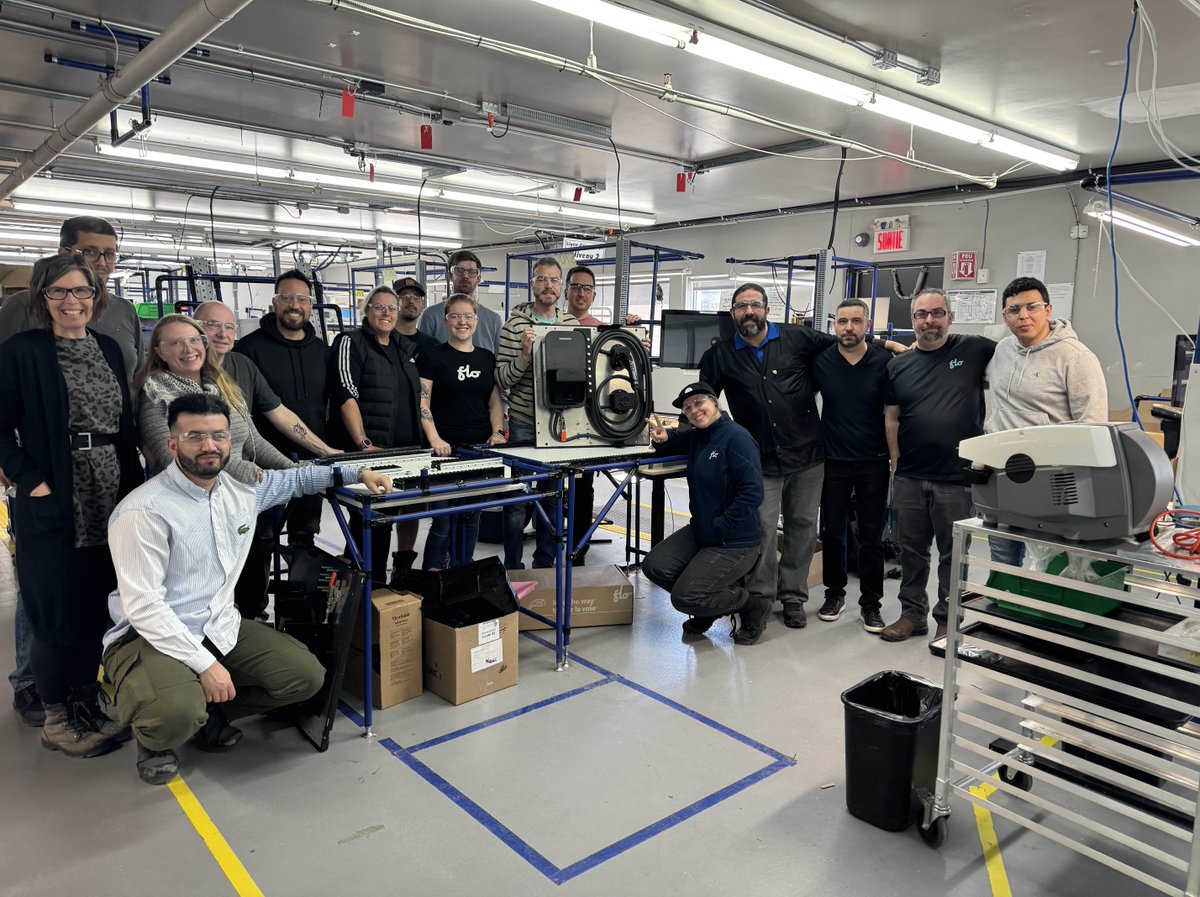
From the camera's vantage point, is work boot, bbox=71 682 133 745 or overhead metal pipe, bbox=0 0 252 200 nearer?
work boot, bbox=71 682 133 745

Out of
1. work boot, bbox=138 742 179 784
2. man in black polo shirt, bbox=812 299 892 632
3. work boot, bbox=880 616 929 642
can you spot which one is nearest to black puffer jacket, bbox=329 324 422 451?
work boot, bbox=138 742 179 784

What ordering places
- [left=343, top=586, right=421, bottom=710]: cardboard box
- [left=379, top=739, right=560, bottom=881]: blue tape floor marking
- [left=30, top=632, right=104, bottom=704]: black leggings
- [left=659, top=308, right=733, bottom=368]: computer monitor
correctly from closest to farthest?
[left=379, top=739, right=560, bottom=881]: blue tape floor marking
[left=30, top=632, right=104, bottom=704]: black leggings
[left=343, top=586, right=421, bottom=710]: cardboard box
[left=659, top=308, right=733, bottom=368]: computer monitor

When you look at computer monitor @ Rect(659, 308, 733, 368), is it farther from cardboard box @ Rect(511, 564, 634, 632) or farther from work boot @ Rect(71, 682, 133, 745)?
work boot @ Rect(71, 682, 133, 745)

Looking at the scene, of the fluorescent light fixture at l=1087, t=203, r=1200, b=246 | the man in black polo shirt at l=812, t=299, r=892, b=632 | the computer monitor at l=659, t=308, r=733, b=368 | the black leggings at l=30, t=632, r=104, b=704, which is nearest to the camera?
the black leggings at l=30, t=632, r=104, b=704

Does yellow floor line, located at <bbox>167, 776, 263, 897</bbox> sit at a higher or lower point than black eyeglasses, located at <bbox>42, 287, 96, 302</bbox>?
lower

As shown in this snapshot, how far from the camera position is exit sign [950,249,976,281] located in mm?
7758

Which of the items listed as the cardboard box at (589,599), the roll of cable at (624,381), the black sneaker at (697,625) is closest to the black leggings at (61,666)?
the cardboard box at (589,599)

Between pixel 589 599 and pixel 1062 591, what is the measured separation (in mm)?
2256

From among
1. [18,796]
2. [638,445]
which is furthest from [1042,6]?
[18,796]

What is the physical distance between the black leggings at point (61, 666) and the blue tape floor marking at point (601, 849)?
871 millimetres

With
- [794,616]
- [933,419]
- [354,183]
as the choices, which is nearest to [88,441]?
[794,616]

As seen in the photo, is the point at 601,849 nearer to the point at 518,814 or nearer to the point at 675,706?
the point at 518,814

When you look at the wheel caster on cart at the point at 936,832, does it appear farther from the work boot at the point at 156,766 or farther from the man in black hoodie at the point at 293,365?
the man in black hoodie at the point at 293,365

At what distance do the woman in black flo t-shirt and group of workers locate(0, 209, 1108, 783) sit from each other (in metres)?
0.01
